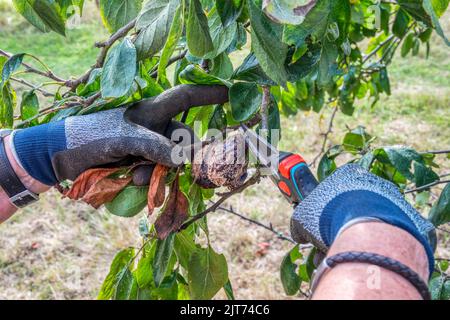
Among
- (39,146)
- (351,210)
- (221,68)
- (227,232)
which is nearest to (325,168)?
(221,68)

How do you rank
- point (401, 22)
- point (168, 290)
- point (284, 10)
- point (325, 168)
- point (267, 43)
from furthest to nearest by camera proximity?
1. point (401, 22)
2. point (325, 168)
3. point (168, 290)
4. point (267, 43)
5. point (284, 10)

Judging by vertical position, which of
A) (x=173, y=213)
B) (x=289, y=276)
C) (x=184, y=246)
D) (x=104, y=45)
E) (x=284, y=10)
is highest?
(x=284, y=10)

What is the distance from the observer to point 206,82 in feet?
2.71

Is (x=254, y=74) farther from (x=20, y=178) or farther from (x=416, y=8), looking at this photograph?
(x=20, y=178)

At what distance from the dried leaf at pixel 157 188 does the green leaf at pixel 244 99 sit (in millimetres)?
153

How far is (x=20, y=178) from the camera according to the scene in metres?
0.88

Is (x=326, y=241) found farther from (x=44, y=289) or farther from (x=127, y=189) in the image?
(x=44, y=289)

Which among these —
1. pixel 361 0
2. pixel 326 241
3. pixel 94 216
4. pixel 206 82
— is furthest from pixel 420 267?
pixel 94 216

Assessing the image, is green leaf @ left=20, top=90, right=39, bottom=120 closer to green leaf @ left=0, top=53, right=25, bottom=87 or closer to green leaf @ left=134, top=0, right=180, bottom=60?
green leaf @ left=0, top=53, right=25, bottom=87

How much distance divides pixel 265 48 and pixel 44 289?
6.34 ft

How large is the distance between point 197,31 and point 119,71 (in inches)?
5.9

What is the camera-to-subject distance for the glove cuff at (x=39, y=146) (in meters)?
0.85

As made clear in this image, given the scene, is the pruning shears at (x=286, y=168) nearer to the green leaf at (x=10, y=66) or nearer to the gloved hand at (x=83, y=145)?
the gloved hand at (x=83, y=145)

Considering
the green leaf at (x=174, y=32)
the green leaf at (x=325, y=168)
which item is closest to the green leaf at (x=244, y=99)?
the green leaf at (x=174, y=32)
